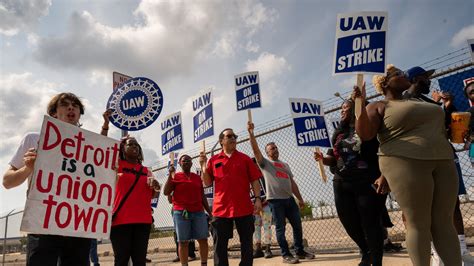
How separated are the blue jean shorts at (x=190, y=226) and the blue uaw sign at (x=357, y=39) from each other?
2912mm

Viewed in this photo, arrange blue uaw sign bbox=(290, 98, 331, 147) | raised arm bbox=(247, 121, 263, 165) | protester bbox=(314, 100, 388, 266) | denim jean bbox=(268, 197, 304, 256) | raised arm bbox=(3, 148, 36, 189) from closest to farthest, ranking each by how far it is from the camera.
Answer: raised arm bbox=(3, 148, 36, 189), protester bbox=(314, 100, 388, 266), raised arm bbox=(247, 121, 263, 165), denim jean bbox=(268, 197, 304, 256), blue uaw sign bbox=(290, 98, 331, 147)

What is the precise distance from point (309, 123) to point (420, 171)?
3.70m

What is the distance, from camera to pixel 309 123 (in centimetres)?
620

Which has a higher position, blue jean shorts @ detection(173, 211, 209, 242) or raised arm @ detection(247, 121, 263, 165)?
raised arm @ detection(247, 121, 263, 165)

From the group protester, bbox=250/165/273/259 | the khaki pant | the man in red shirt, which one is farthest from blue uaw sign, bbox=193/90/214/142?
the khaki pant

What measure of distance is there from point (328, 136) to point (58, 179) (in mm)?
4593

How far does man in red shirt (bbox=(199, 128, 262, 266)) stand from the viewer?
13.2 feet

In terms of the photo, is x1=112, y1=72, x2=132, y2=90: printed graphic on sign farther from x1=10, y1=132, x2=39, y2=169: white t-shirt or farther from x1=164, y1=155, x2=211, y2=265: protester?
x1=10, y1=132, x2=39, y2=169: white t-shirt

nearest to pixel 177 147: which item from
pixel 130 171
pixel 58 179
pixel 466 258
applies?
pixel 130 171

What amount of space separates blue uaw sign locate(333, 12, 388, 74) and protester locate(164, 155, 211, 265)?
109 inches

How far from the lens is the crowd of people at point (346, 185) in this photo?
2.51m

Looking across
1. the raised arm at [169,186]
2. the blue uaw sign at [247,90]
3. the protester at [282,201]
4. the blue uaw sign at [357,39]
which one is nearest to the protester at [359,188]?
the blue uaw sign at [357,39]

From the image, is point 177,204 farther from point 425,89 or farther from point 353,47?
point 425,89

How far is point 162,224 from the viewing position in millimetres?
10273
